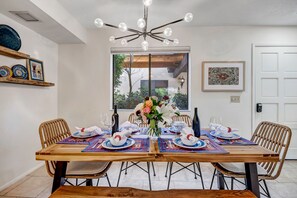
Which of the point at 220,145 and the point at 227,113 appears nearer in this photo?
the point at 220,145

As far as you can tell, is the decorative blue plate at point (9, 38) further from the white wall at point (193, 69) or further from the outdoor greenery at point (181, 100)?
the outdoor greenery at point (181, 100)

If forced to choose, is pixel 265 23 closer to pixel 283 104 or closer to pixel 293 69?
pixel 293 69

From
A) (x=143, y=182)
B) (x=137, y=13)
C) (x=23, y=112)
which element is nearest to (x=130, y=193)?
(x=143, y=182)

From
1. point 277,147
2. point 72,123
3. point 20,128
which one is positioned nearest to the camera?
point 277,147

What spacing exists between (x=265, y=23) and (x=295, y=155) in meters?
2.38

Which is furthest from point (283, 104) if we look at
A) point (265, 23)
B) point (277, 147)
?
point (277, 147)

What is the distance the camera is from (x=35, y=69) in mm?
2660

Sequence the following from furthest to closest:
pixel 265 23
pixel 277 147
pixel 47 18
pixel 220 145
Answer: pixel 265 23 → pixel 47 18 → pixel 277 147 → pixel 220 145

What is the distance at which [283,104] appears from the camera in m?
3.10

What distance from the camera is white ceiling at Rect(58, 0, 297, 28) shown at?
238 centimetres

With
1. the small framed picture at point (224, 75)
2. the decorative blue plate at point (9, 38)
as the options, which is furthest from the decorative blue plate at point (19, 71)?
the small framed picture at point (224, 75)

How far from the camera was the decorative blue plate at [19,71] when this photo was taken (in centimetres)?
227

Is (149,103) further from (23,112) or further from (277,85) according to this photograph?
(277,85)

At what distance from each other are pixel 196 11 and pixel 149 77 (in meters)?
1.38
